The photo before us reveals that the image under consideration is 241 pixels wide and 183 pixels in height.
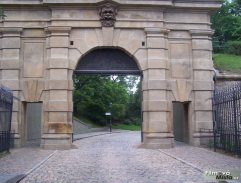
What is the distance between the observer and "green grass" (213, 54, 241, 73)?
2086 cm

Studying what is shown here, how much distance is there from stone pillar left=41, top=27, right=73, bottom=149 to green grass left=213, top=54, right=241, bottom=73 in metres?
8.68

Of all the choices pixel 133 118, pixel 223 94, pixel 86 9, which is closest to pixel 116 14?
pixel 86 9

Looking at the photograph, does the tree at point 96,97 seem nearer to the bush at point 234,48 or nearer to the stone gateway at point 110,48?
the bush at point 234,48

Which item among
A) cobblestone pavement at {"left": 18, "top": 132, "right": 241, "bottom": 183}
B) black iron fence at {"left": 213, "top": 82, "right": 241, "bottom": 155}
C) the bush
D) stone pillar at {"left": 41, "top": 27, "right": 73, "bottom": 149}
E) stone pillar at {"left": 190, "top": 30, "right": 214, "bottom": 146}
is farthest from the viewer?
the bush

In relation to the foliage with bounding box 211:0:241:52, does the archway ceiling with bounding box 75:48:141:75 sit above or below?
below

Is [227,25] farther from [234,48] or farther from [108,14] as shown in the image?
[108,14]

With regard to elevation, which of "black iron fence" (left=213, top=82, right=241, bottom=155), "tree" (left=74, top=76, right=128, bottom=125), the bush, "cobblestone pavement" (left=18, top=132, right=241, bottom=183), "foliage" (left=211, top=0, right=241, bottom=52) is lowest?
"cobblestone pavement" (left=18, top=132, right=241, bottom=183)

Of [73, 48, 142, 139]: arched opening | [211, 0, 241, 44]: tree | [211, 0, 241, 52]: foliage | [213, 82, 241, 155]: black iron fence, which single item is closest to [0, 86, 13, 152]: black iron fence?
[73, 48, 142, 139]: arched opening

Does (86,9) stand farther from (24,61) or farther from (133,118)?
(133,118)

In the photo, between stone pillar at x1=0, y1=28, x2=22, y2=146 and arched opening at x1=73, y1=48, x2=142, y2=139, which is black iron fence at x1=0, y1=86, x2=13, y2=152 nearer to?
stone pillar at x1=0, y1=28, x2=22, y2=146

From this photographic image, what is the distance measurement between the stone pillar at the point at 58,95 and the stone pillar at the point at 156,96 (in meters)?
3.55

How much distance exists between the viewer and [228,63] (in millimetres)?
22000

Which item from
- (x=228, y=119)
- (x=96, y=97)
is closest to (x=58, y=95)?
(x=228, y=119)

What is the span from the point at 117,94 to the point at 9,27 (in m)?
33.1
